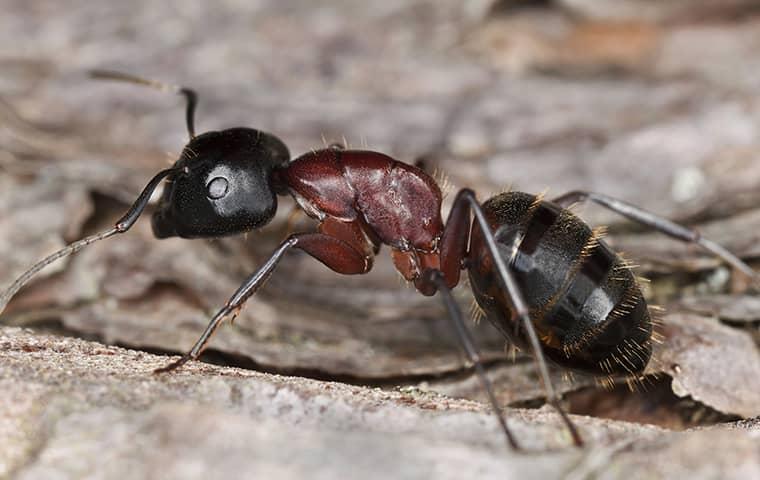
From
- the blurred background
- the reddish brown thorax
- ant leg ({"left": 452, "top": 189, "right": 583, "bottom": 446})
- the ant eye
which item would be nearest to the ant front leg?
ant leg ({"left": 452, "top": 189, "right": 583, "bottom": 446})

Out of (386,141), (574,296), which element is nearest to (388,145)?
(386,141)

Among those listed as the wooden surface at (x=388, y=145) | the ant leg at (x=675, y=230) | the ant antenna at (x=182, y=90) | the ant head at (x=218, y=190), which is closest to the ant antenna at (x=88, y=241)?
the ant head at (x=218, y=190)

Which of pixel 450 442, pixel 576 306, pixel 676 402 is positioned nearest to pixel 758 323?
pixel 676 402

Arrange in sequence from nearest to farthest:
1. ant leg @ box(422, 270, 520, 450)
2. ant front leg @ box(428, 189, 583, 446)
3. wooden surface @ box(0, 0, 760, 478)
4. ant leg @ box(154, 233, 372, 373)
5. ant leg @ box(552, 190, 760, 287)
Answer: ant leg @ box(422, 270, 520, 450) < ant front leg @ box(428, 189, 583, 446) < ant leg @ box(154, 233, 372, 373) < ant leg @ box(552, 190, 760, 287) < wooden surface @ box(0, 0, 760, 478)

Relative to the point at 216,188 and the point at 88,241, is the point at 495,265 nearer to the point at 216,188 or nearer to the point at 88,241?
the point at 216,188

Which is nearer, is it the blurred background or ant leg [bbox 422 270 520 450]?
ant leg [bbox 422 270 520 450]

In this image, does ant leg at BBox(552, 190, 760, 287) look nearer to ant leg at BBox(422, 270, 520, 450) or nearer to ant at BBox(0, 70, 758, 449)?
ant at BBox(0, 70, 758, 449)

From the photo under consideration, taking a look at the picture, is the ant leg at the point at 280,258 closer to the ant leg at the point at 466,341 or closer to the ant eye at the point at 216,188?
the ant eye at the point at 216,188

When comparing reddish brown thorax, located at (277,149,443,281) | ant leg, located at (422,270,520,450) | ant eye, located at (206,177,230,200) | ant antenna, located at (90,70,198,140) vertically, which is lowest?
ant leg, located at (422,270,520,450)
